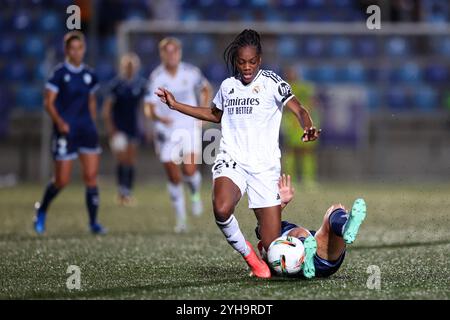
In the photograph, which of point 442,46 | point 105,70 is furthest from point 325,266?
point 442,46

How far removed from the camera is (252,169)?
8039mm

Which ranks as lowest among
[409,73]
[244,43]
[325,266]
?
[325,266]

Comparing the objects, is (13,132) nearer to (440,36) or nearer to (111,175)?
(111,175)

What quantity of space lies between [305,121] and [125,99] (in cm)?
1066

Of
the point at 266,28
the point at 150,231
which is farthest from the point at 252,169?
the point at 266,28

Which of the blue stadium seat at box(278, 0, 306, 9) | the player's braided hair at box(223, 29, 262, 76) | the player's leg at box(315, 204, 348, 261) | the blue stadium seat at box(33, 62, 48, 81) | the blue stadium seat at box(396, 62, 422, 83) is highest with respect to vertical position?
the blue stadium seat at box(278, 0, 306, 9)

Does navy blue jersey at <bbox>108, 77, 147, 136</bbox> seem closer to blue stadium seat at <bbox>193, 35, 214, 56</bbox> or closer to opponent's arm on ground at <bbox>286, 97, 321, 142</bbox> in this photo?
blue stadium seat at <bbox>193, 35, 214, 56</bbox>

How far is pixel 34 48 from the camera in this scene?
22.2 metres

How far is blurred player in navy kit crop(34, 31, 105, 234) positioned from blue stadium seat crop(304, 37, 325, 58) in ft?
35.0

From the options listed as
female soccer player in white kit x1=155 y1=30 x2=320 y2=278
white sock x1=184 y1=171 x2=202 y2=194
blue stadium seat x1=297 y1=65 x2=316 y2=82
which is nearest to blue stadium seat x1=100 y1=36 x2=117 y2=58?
blue stadium seat x1=297 y1=65 x2=316 y2=82

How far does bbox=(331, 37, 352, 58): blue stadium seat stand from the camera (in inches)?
867

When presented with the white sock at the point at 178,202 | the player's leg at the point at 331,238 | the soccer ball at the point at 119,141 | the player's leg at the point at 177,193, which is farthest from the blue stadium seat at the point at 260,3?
the player's leg at the point at 331,238

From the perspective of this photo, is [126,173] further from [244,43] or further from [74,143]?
[244,43]

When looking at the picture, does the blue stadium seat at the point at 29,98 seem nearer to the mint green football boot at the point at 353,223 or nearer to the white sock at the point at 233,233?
the white sock at the point at 233,233
